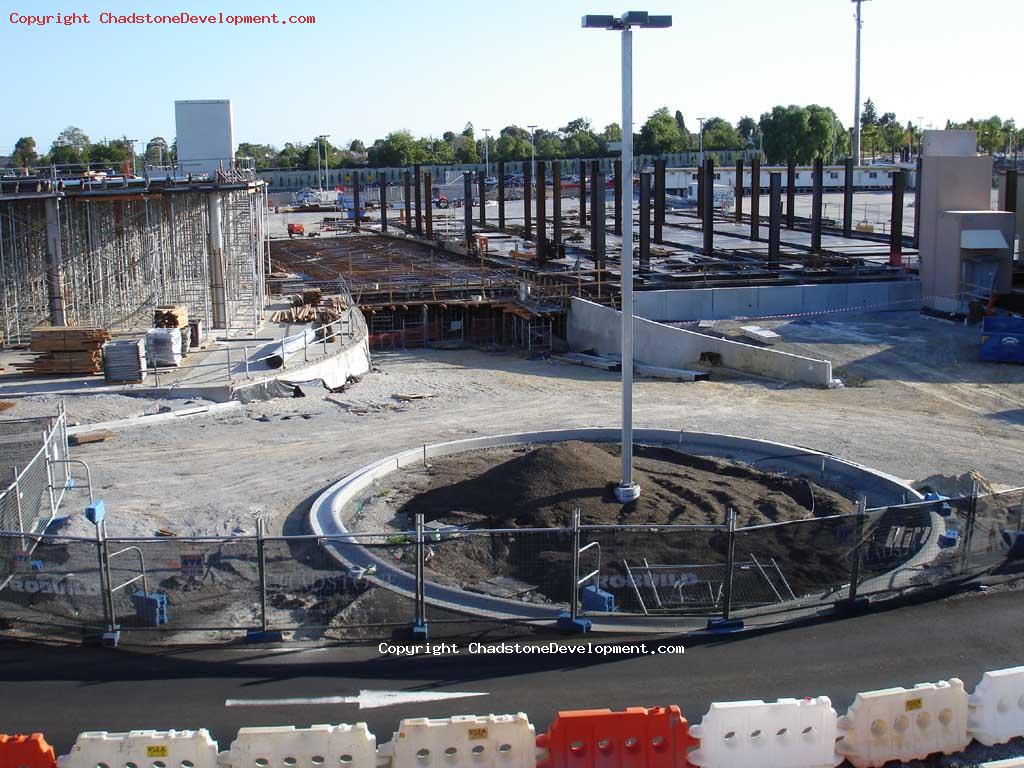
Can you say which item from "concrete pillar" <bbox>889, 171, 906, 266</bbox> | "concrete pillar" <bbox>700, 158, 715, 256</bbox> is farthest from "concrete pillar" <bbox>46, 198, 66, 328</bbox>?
"concrete pillar" <bbox>889, 171, 906, 266</bbox>

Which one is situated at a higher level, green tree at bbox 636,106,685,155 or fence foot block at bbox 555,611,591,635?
green tree at bbox 636,106,685,155

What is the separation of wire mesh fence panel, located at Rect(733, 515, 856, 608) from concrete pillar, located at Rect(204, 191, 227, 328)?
22368mm

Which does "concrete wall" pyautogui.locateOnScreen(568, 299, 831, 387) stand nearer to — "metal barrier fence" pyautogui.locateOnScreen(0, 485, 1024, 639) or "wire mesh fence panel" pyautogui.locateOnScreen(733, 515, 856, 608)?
"metal barrier fence" pyautogui.locateOnScreen(0, 485, 1024, 639)

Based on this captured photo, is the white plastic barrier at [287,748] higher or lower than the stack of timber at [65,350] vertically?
lower

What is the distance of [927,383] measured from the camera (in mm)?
28125

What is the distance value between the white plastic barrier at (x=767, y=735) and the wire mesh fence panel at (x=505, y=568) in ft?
11.9

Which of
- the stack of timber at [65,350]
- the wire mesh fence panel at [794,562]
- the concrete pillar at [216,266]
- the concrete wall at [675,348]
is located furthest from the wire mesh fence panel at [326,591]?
the concrete pillar at [216,266]

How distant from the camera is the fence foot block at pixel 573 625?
11.4 m

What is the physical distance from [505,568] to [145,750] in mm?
5686

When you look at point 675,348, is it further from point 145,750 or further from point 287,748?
point 145,750

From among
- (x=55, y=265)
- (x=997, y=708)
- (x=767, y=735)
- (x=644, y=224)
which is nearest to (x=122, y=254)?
(x=55, y=265)

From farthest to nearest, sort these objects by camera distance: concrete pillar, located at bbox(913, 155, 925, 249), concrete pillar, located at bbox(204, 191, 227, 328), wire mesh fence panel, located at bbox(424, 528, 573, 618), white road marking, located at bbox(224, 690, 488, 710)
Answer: concrete pillar, located at bbox(913, 155, 925, 249) < concrete pillar, located at bbox(204, 191, 227, 328) < wire mesh fence panel, located at bbox(424, 528, 573, 618) < white road marking, located at bbox(224, 690, 488, 710)

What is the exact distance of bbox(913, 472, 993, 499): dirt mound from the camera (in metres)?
16.4

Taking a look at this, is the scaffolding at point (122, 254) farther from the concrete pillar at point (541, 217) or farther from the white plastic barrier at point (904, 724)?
the white plastic barrier at point (904, 724)
